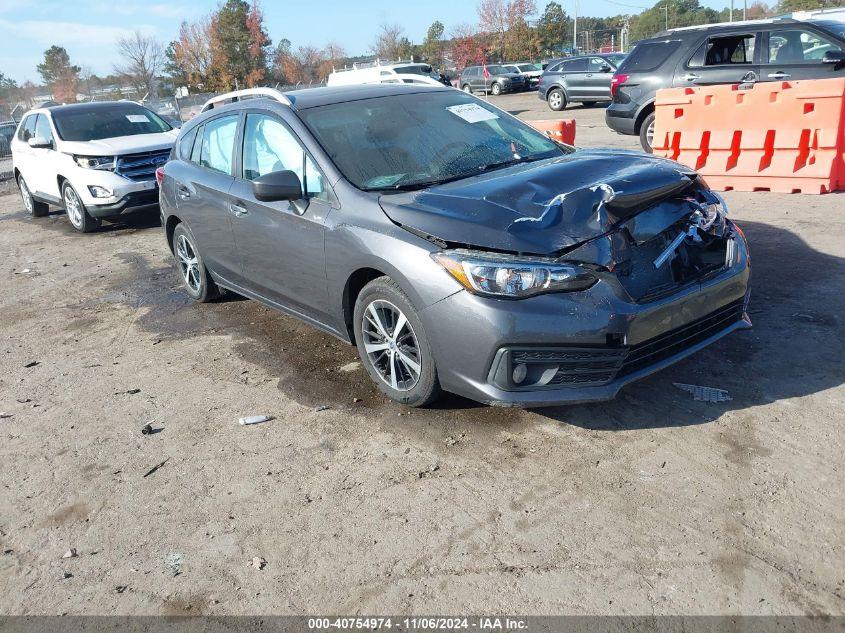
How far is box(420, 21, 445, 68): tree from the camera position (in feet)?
235

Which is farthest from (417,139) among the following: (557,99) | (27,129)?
(557,99)

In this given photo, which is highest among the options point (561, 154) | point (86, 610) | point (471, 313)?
point (561, 154)

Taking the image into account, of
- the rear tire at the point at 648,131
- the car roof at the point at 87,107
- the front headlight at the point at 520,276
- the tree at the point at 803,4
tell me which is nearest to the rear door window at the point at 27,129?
the car roof at the point at 87,107

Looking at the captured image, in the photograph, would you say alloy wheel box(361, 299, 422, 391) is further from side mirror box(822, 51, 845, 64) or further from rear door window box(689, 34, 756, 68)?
rear door window box(689, 34, 756, 68)

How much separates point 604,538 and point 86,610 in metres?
2.08

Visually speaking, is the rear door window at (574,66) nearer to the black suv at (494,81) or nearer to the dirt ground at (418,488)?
the black suv at (494,81)

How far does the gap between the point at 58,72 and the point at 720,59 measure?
89.1 meters

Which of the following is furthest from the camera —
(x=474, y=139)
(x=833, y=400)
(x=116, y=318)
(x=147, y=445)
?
(x=116, y=318)

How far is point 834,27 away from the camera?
9969 mm

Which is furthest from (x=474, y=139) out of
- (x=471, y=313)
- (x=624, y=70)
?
(x=624, y=70)

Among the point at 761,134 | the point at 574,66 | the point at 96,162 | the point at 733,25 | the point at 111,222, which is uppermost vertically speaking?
the point at 733,25

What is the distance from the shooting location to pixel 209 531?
3312 mm

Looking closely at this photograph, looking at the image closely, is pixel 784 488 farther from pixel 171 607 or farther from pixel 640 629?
pixel 171 607

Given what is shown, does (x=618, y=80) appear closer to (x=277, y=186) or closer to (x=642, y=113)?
(x=642, y=113)
